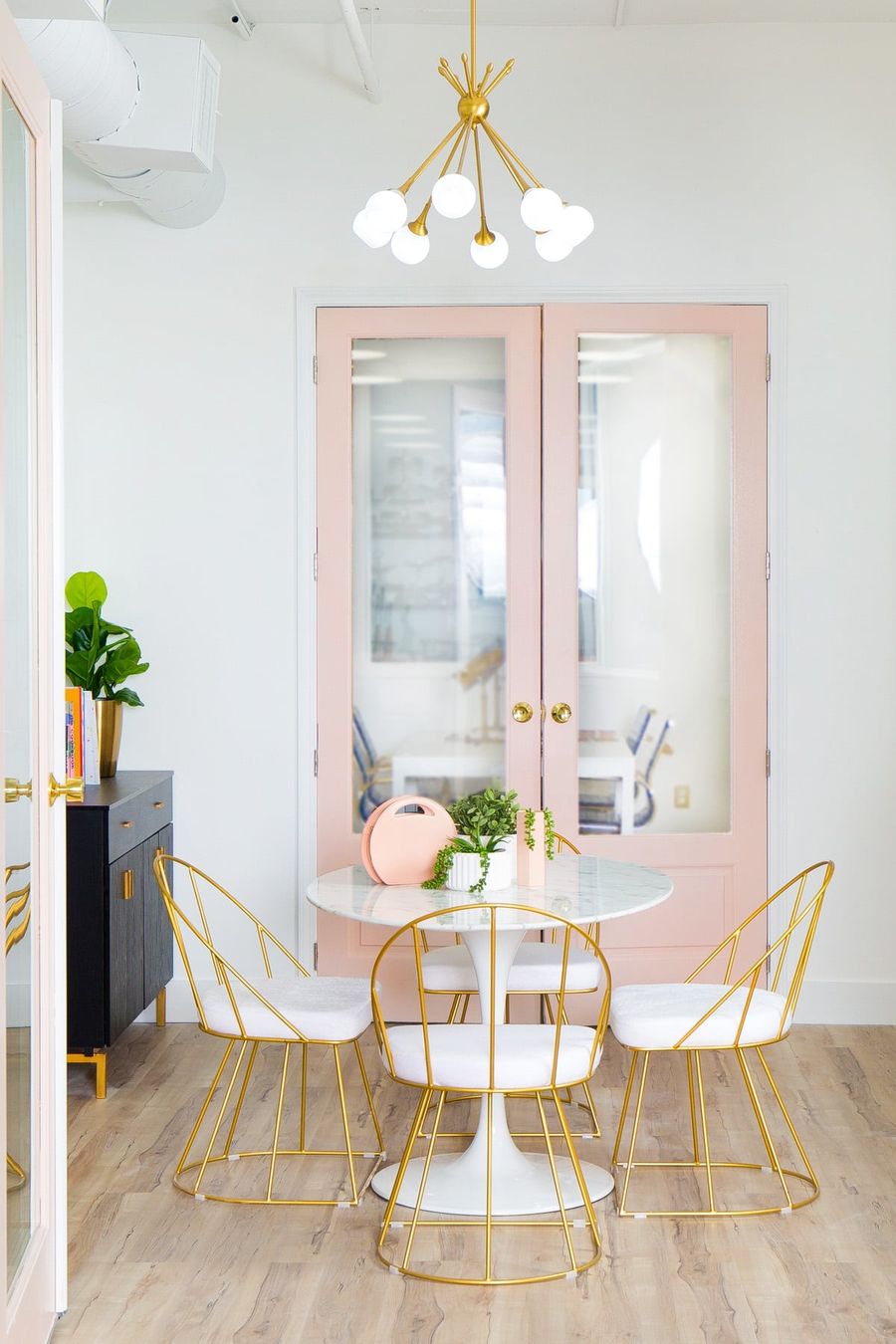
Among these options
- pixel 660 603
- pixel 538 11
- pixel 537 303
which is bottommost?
pixel 660 603

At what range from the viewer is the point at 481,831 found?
313 cm

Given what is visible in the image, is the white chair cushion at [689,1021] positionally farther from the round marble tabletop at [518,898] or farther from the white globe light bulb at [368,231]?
the white globe light bulb at [368,231]

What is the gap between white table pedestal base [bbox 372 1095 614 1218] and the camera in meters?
2.96

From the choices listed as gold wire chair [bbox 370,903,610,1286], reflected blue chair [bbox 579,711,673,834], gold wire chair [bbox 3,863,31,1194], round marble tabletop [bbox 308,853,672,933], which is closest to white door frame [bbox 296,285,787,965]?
reflected blue chair [bbox 579,711,673,834]

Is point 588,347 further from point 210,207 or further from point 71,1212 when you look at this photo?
point 71,1212

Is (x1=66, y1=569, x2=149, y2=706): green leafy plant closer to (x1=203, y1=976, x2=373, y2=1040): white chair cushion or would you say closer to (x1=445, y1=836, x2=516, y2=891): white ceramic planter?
(x1=203, y1=976, x2=373, y2=1040): white chair cushion

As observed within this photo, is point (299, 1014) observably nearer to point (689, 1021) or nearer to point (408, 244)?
point (689, 1021)

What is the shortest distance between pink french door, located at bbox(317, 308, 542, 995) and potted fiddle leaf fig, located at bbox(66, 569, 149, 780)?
2.17 ft

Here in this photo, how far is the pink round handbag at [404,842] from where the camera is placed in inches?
126

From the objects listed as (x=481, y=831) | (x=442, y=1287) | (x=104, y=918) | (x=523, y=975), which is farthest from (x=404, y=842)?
(x=104, y=918)

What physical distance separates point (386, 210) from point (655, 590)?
1.97 meters

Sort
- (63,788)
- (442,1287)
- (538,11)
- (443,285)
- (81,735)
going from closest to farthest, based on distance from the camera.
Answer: (63,788), (442,1287), (81,735), (538,11), (443,285)

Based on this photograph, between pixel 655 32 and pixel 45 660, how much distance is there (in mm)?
3306

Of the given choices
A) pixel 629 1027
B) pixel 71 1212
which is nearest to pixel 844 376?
pixel 629 1027
